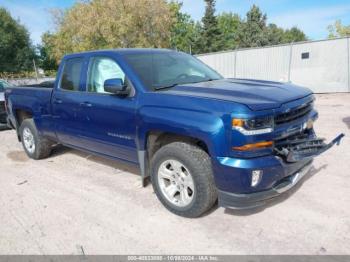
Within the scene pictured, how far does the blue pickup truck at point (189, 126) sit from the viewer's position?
3176 mm

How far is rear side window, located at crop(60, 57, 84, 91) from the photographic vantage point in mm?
5035

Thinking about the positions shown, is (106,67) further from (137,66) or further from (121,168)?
(121,168)

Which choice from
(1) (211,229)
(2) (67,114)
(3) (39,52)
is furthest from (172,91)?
(3) (39,52)

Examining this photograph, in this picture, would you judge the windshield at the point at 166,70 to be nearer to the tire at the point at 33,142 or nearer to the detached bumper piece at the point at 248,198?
the detached bumper piece at the point at 248,198

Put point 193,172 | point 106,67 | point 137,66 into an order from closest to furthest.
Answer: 1. point 193,172
2. point 137,66
3. point 106,67

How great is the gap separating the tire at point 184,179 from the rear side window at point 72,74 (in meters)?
2.00

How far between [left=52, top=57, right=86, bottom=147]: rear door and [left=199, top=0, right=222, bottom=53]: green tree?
4317 centimetres

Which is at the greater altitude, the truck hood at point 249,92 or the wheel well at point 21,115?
the truck hood at point 249,92

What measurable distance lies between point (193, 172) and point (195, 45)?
154 feet

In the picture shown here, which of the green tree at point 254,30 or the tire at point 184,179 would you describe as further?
the green tree at point 254,30

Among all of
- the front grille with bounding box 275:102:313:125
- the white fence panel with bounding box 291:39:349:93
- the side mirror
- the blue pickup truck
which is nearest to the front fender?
the blue pickup truck

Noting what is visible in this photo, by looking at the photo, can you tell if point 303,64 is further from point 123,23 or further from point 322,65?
point 123,23

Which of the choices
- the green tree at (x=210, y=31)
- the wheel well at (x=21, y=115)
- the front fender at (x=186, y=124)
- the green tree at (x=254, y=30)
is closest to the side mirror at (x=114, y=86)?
the front fender at (x=186, y=124)

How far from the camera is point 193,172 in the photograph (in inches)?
136
